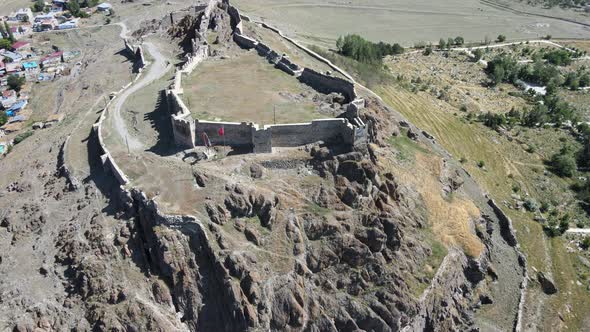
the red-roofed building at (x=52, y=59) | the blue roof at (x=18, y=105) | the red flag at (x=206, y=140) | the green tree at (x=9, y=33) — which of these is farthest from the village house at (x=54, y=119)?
the green tree at (x=9, y=33)

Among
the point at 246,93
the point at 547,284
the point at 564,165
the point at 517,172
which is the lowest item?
the point at 547,284

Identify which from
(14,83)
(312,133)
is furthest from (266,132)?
(14,83)

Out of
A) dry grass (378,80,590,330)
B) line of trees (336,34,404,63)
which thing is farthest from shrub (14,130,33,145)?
line of trees (336,34,404,63)

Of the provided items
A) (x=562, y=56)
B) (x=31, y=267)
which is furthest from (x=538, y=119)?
(x=31, y=267)

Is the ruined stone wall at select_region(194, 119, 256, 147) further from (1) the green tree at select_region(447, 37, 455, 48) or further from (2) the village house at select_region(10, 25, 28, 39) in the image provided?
(2) the village house at select_region(10, 25, 28, 39)

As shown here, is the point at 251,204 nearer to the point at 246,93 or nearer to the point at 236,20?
the point at 246,93

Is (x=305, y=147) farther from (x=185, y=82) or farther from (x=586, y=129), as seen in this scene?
(x=586, y=129)
